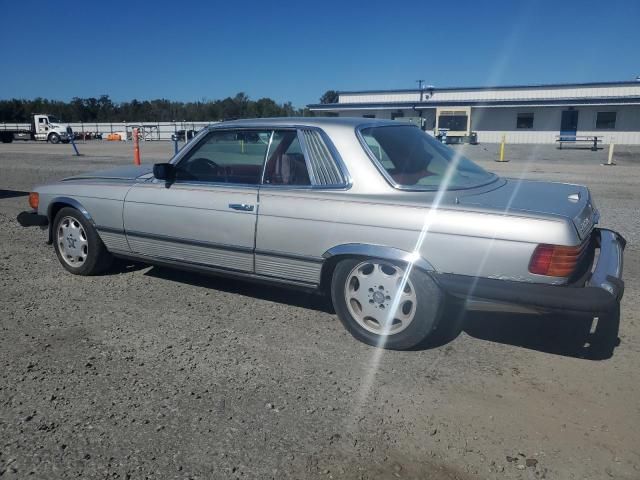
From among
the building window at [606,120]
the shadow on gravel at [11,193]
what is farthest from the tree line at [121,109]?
the shadow on gravel at [11,193]

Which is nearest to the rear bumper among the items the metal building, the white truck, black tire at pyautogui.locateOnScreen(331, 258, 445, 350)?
black tire at pyautogui.locateOnScreen(331, 258, 445, 350)

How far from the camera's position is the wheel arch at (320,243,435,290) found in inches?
134

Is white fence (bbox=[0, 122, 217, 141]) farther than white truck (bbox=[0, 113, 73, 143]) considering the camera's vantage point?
Yes

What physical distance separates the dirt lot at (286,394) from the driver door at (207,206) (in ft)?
1.52

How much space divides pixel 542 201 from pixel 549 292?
2.37 feet

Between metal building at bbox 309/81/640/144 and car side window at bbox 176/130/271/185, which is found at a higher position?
metal building at bbox 309/81/640/144

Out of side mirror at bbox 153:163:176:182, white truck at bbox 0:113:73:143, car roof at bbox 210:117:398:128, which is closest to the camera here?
car roof at bbox 210:117:398:128

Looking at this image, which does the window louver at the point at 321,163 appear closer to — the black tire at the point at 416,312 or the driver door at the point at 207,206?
the driver door at the point at 207,206

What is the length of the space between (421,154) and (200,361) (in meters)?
2.21

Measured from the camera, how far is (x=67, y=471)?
242 cm

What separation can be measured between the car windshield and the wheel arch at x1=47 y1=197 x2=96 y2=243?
8.71 ft

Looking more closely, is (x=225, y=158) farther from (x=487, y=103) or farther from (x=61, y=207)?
(x=487, y=103)

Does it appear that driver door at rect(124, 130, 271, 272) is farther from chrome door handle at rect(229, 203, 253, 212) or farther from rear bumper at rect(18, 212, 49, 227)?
rear bumper at rect(18, 212, 49, 227)

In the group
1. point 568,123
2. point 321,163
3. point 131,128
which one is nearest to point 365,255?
point 321,163
